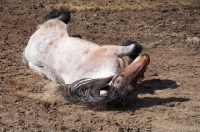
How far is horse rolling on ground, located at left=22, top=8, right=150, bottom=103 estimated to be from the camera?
5570mm

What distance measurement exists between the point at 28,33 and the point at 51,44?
194cm

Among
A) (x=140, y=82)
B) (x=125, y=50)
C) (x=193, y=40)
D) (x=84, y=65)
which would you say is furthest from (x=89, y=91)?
(x=193, y=40)

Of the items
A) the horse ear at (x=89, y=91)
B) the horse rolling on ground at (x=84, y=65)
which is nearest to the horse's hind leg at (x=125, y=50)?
the horse rolling on ground at (x=84, y=65)

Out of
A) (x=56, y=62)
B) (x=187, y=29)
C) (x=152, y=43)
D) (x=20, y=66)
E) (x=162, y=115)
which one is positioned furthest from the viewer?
(x=187, y=29)

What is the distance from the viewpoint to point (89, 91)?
18.6 ft

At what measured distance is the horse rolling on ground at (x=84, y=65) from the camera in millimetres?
5570

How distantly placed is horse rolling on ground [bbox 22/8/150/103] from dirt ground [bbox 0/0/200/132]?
7.5 inches

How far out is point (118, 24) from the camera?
8773 millimetres

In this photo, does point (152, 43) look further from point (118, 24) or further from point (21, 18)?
point (21, 18)

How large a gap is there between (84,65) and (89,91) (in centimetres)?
46

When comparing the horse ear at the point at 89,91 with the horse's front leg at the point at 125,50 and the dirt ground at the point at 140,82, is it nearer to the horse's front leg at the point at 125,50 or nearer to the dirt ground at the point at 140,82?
the dirt ground at the point at 140,82

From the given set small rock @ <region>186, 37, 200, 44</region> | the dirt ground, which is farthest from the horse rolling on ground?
small rock @ <region>186, 37, 200, 44</region>

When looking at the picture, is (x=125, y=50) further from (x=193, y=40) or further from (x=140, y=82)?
(x=193, y=40)

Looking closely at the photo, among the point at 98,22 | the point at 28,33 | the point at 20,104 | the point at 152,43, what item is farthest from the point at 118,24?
the point at 20,104
